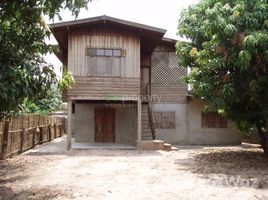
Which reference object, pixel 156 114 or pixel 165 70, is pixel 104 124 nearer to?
pixel 156 114

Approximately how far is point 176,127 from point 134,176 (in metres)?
11.4

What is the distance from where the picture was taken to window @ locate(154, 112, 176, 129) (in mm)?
21391

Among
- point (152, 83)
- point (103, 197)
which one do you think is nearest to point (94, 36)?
point (152, 83)

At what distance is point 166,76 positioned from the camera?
2173 cm

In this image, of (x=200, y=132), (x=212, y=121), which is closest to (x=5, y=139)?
Result: (x=200, y=132)

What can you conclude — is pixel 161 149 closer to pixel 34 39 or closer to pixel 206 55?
pixel 206 55

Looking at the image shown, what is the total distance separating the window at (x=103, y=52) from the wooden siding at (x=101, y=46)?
135 millimetres

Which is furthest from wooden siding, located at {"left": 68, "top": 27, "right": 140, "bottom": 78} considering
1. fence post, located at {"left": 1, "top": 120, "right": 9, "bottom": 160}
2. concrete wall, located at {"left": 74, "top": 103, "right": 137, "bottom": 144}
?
concrete wall, located at {"left": 74, "top": 103, "right": 137, "bottom": 144}

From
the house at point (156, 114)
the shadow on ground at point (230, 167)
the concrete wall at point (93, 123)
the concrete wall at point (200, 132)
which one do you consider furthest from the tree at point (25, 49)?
the concrete wall at point (200, 132)

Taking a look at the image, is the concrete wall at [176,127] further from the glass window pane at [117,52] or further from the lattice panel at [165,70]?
the glass window pane at [117,52]

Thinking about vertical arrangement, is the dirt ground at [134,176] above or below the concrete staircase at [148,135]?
below

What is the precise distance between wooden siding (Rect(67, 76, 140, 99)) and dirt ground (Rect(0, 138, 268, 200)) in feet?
8.52

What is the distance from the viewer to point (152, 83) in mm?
21562

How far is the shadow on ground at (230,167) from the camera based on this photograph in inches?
380
